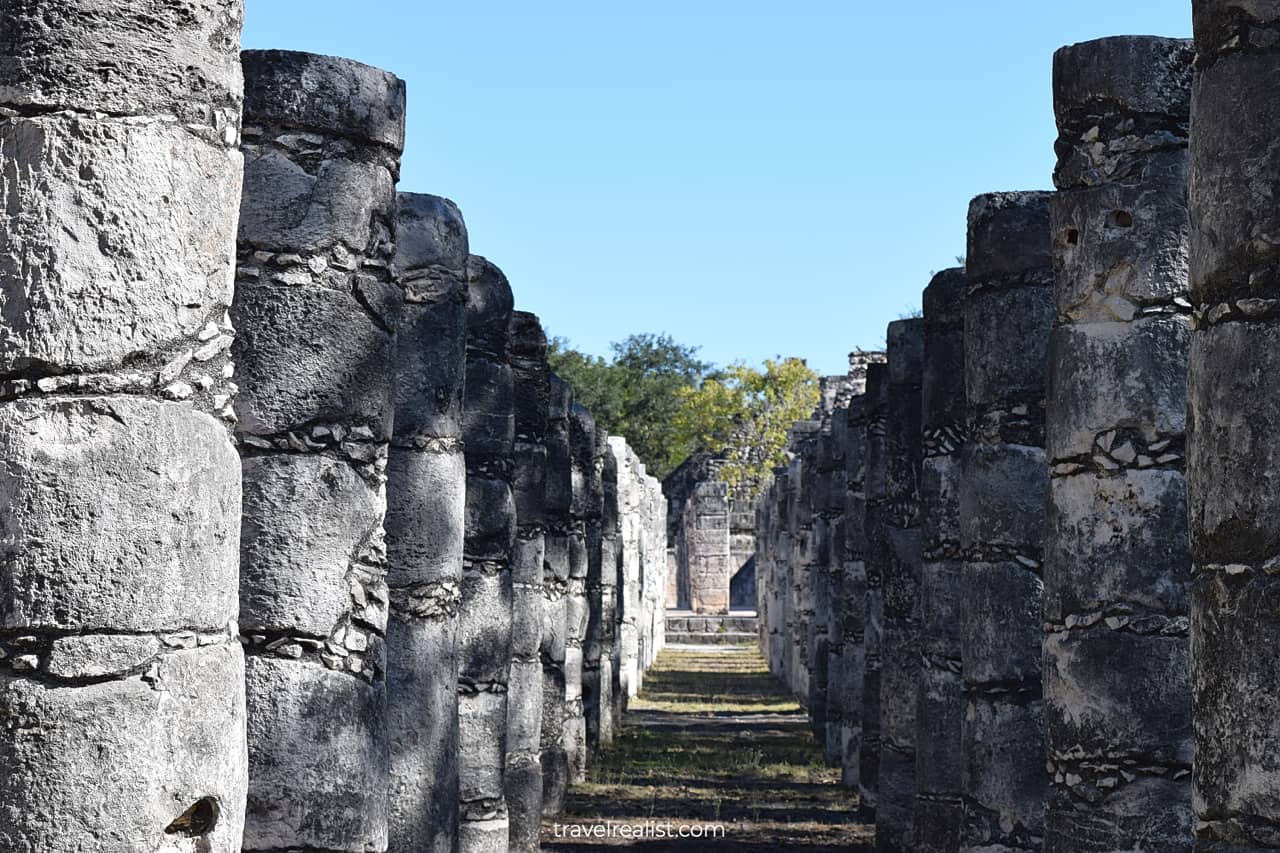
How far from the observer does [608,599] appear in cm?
1942

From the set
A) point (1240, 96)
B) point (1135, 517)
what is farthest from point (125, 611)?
point (1135, 517)

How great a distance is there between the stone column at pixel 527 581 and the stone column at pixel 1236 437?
7.51m

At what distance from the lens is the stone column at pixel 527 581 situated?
11.3 m

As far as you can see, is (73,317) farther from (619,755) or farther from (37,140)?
(619,755)

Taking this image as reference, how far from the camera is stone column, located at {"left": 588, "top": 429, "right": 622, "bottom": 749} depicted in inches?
710

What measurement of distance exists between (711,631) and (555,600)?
26.8 meters

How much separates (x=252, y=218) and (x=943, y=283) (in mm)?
5266

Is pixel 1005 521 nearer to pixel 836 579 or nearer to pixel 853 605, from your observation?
pixel 853 605

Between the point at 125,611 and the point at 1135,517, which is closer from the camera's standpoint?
the point at 125,611

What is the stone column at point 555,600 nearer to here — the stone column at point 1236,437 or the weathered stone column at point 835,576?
the weathered stone column at point 835,576

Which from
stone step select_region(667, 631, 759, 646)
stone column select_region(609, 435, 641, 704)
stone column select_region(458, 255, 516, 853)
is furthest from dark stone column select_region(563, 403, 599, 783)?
stone step select_region(667, 631, 759, 646)

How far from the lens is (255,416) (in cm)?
577

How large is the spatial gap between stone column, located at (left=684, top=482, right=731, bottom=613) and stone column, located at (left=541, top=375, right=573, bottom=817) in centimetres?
2720

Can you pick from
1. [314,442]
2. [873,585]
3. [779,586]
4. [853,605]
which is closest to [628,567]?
[779,586]
